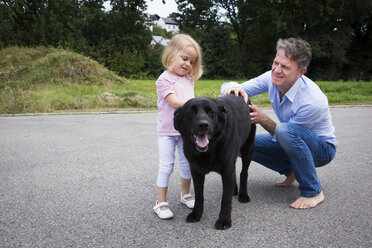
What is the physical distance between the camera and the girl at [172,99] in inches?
123

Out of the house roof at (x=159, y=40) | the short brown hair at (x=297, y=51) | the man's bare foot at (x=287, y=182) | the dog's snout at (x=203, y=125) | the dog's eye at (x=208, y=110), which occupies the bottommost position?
the man's bare foot at (x=287, y=182)

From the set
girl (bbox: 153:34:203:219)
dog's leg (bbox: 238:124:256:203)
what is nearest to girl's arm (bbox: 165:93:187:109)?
girl (bbox: 153:34:203:219)

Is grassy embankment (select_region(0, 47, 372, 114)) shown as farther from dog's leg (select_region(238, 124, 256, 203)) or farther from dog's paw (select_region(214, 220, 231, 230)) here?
dog's paw (select_region(214, 220, 231, 230))

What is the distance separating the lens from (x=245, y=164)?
3.48 m

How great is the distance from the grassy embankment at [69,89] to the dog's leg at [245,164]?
8232 mm

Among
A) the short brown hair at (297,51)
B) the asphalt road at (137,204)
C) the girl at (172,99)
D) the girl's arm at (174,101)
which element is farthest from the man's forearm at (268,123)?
the girl's arm at (174,101)

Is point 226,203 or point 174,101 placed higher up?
point 174,101

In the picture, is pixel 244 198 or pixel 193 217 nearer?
pixel 193 217

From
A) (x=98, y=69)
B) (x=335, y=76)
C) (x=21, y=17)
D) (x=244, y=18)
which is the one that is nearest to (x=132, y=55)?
(x=21, y=17)

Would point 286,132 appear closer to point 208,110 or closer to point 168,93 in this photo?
point 208,110

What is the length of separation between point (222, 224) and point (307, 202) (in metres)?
1.14

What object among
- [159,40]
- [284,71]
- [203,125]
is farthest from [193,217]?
[159,40]

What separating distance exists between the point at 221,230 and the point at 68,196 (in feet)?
6.49

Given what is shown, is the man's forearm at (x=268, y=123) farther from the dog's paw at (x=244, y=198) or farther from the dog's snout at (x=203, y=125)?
the dog's snout at (x=203, y=125)
